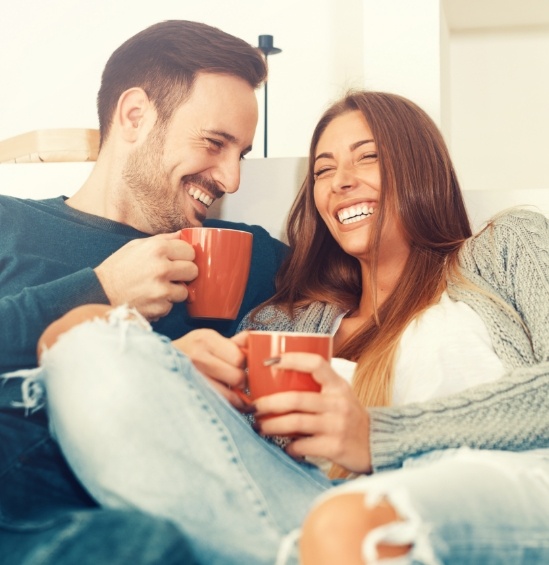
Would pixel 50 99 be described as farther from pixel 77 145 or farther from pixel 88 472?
pixel 88 472

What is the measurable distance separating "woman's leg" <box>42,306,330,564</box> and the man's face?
70 centimetres

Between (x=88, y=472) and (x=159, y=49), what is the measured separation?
1024 mm

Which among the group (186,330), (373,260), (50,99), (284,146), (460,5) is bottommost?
→ (186,330)

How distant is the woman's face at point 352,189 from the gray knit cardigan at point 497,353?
0.45 feet

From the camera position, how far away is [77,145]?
1697mm

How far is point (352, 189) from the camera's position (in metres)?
1.35

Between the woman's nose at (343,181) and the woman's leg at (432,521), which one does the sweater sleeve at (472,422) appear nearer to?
the woman's leg at (432,521)

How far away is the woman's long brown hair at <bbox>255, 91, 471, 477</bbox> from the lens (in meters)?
1.25

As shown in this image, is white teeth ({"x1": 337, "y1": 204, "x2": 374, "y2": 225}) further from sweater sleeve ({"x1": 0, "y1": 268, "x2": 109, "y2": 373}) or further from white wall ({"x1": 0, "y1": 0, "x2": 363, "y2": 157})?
white wall ({"x1": 0, "y1": 0, "x2": 363, "y2": 157})

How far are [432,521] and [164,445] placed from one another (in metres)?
0.26

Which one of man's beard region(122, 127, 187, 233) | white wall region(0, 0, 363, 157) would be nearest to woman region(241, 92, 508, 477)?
man's beard region(122, 127, 187, 233)

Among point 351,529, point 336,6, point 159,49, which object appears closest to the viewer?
point 351,529

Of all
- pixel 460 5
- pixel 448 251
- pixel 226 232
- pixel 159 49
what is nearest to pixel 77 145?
pixel 159 49

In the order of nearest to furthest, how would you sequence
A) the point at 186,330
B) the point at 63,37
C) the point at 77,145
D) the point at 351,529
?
the point at 351,529 → the point at 186,330 → the point at 77,145 → the point at 63,37
